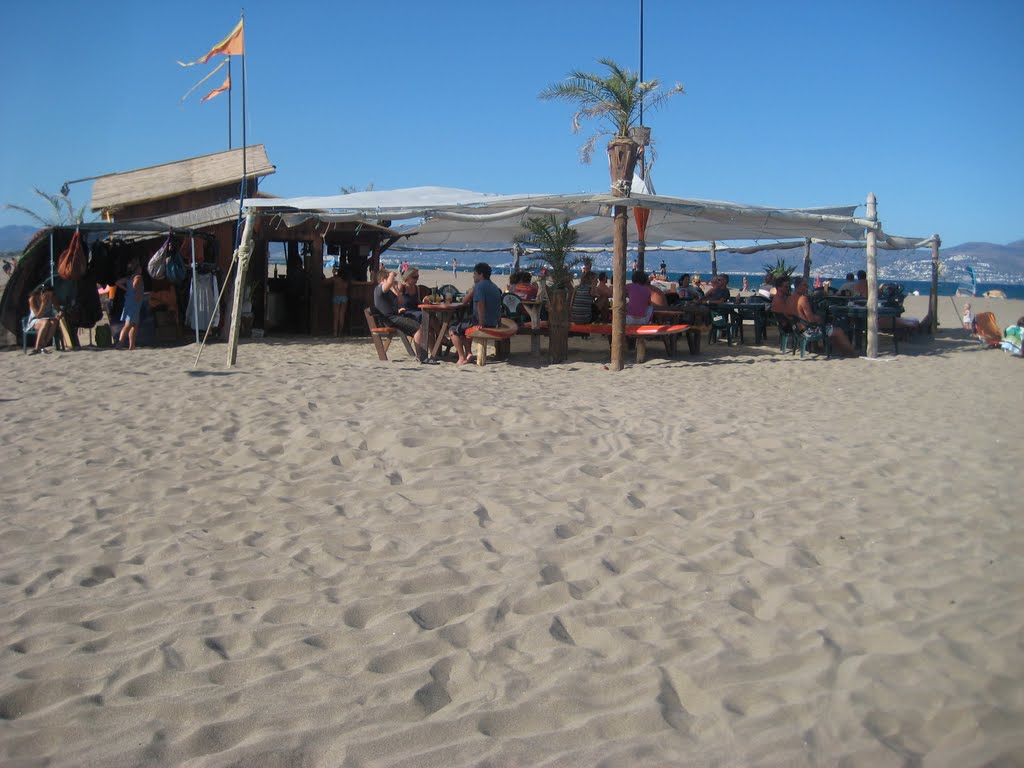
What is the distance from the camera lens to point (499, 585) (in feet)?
10.5

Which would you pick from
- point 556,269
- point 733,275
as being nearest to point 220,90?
point 556,269

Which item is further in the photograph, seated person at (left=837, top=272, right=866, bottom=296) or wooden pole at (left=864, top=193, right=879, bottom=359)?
seated person at (left=837, top=272, right=866, bottom=296)

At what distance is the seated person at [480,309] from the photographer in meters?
9.24

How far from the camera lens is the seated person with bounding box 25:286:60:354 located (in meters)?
10.1

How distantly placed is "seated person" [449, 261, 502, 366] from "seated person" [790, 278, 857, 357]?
13.4 feet

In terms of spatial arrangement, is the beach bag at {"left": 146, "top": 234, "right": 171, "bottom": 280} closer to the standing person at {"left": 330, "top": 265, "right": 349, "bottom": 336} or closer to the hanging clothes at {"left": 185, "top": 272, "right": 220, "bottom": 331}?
the hanging clothes at {"left": 185, "top": 272, "right": 220, "bottom": 331}

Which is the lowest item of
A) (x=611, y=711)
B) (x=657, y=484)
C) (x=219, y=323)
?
(x=611, y=711)

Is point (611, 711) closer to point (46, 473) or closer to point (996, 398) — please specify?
point (46, 473)

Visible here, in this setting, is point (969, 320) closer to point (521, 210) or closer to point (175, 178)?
point (521, 210)

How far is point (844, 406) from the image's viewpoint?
6.98m

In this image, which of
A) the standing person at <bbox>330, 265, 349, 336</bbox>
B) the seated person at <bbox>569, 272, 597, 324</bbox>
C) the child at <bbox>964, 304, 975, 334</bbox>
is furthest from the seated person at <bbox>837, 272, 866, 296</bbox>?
the standing person at <bbox>330, 265, 349, 336</bbox>

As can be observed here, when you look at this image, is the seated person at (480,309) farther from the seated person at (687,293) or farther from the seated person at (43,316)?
the seated person at (43,316)

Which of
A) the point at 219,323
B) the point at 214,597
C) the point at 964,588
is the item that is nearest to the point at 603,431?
the point at 964,588

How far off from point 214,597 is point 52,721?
851 mm
